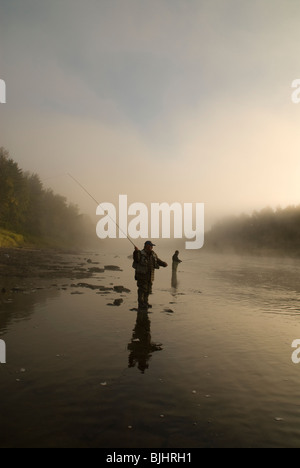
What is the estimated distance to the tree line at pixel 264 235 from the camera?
10769 cm

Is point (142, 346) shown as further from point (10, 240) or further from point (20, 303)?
point (10, 240)

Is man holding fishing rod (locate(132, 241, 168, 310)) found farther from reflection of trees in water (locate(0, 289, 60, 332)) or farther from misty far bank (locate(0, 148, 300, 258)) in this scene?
misty far bank (locate(0, 148, 300, 258))

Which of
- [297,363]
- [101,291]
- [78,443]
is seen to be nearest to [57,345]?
[78,443]

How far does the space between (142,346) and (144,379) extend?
2.27 m

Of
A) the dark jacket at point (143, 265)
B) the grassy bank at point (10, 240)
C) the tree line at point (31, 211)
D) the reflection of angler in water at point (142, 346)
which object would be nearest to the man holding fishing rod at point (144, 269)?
the dark jacket at point (143, 265)

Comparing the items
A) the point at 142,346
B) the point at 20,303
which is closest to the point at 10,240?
the point at 20,303

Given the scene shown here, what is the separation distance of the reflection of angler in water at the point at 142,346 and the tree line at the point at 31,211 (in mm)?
66402

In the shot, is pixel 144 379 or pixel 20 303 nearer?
pixel 144 379

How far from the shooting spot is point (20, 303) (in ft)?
44.3

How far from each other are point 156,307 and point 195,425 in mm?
9975

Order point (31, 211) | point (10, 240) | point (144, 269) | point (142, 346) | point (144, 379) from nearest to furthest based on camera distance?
1. point (144, 379)
2. point (142, 346)
3. point (144, 269)
4. point (10, 240)
5. point (31, 211)

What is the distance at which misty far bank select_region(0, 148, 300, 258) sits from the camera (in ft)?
235

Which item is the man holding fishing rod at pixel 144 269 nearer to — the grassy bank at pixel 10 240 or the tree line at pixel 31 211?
the grassy bank at pixel 10 240

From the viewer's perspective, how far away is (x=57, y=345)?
28.0ft
